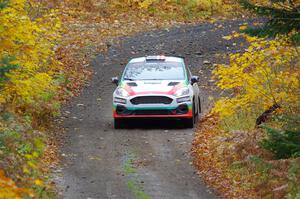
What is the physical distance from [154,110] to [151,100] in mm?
271

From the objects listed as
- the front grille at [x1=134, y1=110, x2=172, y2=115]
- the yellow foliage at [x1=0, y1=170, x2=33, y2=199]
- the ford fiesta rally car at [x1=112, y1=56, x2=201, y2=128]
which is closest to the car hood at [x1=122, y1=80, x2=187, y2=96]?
the ford fiesta rally car at [x1=112, y1=56, x2=201, y2=128]

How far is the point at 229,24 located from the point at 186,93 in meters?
18.7

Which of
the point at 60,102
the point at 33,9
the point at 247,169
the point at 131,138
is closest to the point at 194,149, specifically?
the point at 131,138

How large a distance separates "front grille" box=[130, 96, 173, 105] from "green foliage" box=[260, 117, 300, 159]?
19.3 feet

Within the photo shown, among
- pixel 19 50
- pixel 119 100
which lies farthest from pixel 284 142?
pixel 119 100

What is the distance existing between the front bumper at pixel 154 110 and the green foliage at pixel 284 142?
582 cm

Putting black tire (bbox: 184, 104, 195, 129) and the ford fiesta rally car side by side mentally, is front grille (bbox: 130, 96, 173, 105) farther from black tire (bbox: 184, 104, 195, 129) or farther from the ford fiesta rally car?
black tire (bbox: 184, 104, 195, 129)

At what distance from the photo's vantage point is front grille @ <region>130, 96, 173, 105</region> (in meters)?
18.1

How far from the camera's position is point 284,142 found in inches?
466

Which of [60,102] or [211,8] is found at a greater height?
[60,102]

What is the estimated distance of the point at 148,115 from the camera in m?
18.2

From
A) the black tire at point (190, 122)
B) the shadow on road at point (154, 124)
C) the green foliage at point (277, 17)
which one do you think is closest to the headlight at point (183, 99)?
the black tire at point (190, 122)

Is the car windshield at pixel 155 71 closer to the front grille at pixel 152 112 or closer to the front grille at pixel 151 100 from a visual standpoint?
the front grille at pixel 151 100

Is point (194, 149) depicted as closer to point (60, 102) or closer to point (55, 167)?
point (55, 167)
